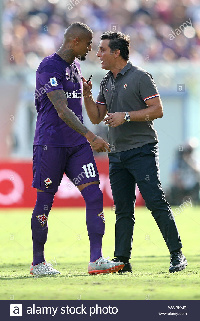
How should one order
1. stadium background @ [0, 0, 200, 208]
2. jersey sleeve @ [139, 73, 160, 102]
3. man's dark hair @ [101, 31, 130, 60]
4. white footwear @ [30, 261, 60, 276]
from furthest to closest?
stadium background @ [0, 0, 200, 208]
man's dark hair @ [101, 31, 130, 60]
jersey sleeve @ [139, 73, 160, 102]
white footwear @ [30, 261, 60, 276]

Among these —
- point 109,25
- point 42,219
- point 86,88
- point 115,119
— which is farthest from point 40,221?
point 109,25

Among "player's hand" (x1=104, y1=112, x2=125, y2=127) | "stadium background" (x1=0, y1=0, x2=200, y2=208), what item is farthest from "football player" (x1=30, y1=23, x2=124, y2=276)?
"stadium background" (x1=0, y1=0, x2=200, y2=208)

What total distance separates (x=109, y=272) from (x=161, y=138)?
46.5 feet

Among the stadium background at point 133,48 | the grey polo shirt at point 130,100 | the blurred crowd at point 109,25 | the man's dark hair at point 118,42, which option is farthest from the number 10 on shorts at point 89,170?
the blurred crowd at point 109,25

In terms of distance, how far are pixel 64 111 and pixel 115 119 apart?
48 cm

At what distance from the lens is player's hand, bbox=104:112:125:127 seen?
22.0ft

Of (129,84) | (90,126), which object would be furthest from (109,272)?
(90,126)

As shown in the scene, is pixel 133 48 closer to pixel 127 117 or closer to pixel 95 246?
pixel 127 117

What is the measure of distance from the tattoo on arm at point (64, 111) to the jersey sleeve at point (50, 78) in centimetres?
4

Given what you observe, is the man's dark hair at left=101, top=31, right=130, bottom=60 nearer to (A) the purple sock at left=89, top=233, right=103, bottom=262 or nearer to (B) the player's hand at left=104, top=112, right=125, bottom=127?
(B) the player's hand at left=104, top=112, right=125, bottom=127

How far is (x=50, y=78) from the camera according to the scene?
6512mm

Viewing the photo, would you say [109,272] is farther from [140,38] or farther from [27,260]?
[140,38]

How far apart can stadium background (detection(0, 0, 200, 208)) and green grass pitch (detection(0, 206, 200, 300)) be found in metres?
6.18
